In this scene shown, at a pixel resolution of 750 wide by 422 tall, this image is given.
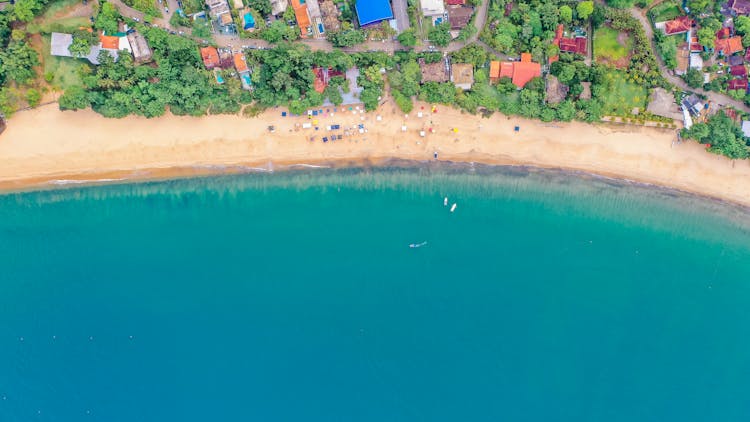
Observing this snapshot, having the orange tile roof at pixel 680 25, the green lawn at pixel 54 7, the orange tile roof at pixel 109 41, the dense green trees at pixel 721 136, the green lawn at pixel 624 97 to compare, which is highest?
the green lawn at pixel 54 7

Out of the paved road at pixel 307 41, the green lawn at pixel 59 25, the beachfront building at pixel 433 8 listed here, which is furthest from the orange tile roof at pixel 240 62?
the beachfront building at pixel 433 8

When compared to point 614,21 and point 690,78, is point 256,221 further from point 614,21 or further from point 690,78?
point 690,78

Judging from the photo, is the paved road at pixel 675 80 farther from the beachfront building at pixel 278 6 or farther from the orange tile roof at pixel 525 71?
the beachfront building at pixel 278 6

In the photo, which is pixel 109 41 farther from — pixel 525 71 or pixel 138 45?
pixel 525 71

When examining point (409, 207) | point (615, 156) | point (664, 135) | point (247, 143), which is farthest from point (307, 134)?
point (664, 135)

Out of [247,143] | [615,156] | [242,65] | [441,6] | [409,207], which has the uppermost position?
[441,6]

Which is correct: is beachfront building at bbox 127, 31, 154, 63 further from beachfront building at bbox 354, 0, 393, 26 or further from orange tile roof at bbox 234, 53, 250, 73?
beachfront building at bbox 354, 0, 393, 26

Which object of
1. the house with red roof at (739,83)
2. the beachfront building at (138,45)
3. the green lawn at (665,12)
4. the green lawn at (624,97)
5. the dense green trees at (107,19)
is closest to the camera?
the dense green trees at (107,19)
